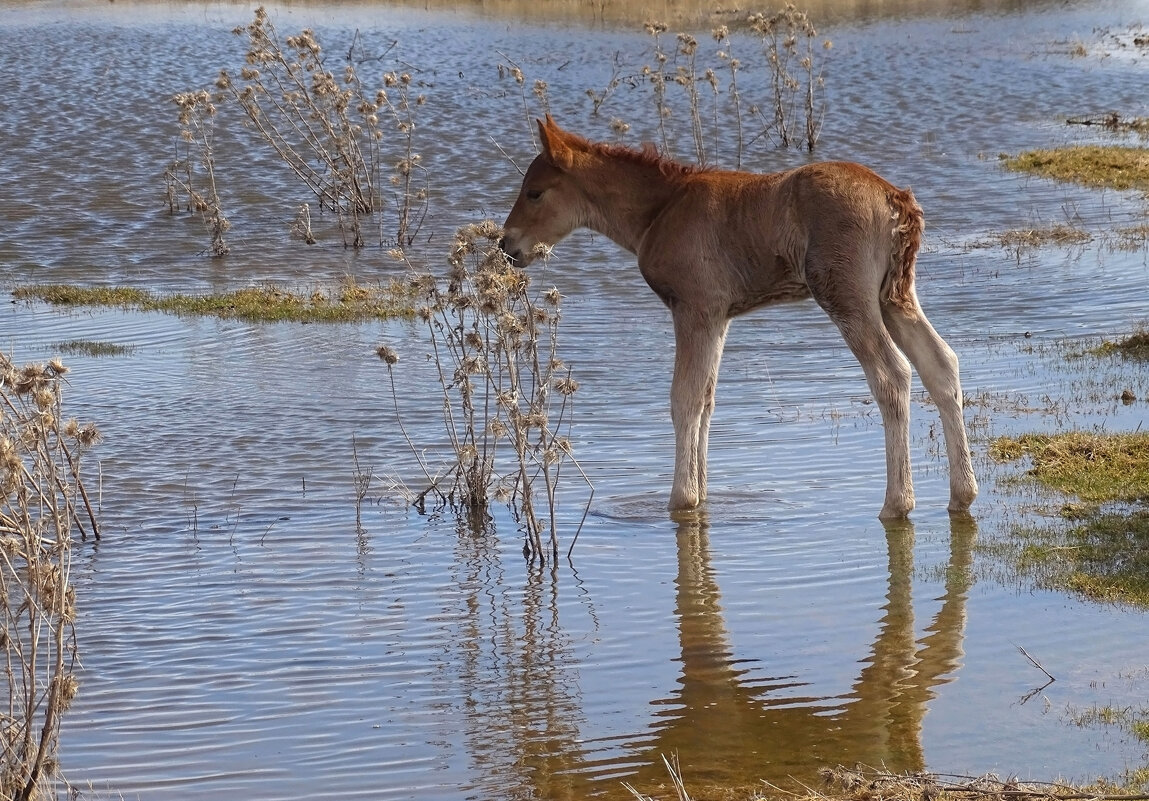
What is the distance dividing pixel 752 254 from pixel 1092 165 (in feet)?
42.1

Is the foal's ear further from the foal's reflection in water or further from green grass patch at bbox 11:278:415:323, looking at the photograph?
green grass patch at bbox 11:278:415:323

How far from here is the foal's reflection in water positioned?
15.3 feet

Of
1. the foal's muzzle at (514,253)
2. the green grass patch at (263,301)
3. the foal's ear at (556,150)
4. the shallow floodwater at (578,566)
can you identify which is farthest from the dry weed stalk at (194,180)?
the foal's ear at (556,150)

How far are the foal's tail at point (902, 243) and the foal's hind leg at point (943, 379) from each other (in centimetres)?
10

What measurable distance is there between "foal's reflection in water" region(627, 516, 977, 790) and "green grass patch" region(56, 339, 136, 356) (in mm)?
6528

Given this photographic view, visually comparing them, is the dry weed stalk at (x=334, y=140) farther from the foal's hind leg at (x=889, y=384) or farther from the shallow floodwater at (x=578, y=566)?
the foal's hind leg at (x=889, y=384)

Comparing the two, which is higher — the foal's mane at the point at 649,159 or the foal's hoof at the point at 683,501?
the foal's mane at the point at 649,159

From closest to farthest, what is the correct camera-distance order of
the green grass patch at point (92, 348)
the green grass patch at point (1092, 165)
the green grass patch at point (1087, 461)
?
the green grass patch at point (1087, 461) → the green grass patch at point (92, 348) → the green grass patch at point (1092, 165)

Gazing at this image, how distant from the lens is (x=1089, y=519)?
689cm

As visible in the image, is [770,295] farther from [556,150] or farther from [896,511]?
[556,150]

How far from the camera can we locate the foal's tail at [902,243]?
23.4 ft

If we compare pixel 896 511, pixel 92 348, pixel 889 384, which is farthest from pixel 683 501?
pixel 92 348

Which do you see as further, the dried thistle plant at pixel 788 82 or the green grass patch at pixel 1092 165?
the dried thistle plant at pixel 788 82

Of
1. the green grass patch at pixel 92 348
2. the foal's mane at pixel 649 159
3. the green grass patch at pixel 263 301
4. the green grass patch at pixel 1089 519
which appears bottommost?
the green grass patch at pixel 92 348
